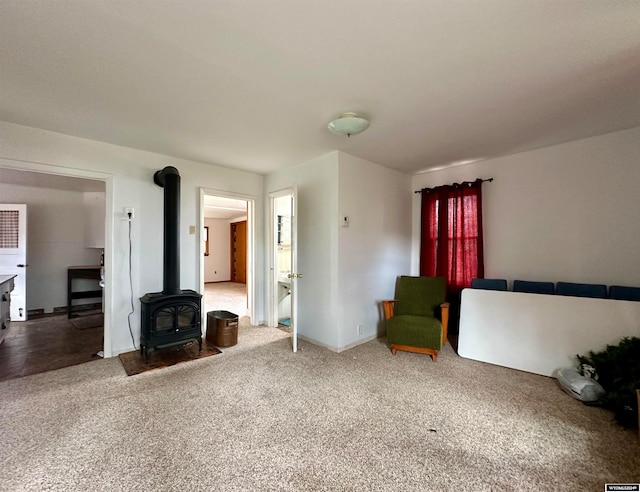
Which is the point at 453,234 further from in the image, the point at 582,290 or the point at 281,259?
the point at 281,259

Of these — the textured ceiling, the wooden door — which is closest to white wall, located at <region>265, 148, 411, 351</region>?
the textured ceiling

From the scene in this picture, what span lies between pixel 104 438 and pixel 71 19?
246 cm

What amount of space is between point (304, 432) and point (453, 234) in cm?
327

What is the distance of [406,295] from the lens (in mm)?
3723

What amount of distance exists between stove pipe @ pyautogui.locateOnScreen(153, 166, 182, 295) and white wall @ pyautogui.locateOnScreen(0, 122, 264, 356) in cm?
31

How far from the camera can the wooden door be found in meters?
9.52

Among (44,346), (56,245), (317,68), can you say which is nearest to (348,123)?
(317,68)

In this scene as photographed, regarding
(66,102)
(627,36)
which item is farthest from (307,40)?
(66,102)

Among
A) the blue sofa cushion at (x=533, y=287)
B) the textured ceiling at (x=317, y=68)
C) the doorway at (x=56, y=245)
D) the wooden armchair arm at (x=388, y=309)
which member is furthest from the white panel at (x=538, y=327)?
the doorway at (x=56, y=245)

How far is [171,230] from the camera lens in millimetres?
3283

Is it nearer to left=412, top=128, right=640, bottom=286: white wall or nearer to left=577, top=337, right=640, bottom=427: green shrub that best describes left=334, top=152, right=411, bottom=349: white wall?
left=412, top=128, right=640, bottom=286: white wall

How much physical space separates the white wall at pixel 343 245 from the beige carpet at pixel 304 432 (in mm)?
842

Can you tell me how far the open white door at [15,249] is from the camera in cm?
450

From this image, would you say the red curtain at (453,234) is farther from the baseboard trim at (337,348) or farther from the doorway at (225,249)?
the doorway at (225,249)
